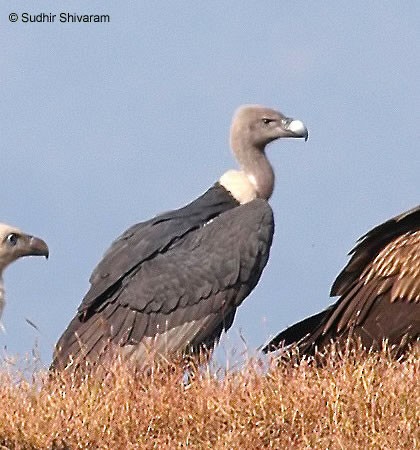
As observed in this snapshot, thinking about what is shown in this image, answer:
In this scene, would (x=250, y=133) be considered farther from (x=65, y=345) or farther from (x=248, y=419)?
(x=248, y=419)

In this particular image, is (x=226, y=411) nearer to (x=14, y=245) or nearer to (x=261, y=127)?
(x=14, y=245)

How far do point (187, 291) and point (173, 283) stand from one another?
0.11 meters

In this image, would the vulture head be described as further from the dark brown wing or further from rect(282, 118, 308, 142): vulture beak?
the dark brown wing

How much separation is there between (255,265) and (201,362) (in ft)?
4.05

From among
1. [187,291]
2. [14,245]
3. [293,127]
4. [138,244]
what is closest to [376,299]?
[187,291]

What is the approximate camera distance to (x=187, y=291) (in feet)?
31.7

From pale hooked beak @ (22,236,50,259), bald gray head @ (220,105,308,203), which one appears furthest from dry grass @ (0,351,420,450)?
bald gray head @ (220,105,308,203)

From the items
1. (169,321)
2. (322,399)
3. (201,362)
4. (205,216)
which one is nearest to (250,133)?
(205,216)

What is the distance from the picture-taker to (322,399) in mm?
7465

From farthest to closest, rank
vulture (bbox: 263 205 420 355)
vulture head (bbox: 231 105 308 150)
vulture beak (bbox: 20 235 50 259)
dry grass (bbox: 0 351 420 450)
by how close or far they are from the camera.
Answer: vulture head (bbox: 231 105 308 150)
vulture beak (bbox: 20 235 50 259)
vulture (bbox: 263 205 420 355)
dry grass (bbox: 0 351 420 450)

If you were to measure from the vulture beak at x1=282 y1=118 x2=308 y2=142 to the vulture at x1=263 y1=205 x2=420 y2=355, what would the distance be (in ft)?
4.69

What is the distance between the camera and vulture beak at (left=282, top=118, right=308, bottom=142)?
35.8ft

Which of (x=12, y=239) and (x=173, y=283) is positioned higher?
(x=12, y=239)

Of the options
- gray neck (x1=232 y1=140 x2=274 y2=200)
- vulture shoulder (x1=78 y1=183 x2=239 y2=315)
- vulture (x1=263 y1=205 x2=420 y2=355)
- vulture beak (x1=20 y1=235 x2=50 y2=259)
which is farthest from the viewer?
gray neck (x1=232 y1=140 x2=274 y2=200)
